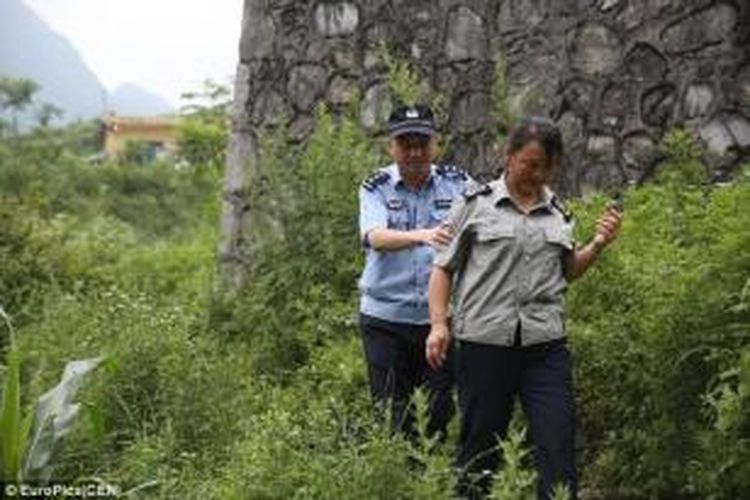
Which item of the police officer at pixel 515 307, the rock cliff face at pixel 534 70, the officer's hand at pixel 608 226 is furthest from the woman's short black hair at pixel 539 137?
the rock cliff face at pixel 534 70

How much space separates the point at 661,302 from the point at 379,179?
1239mm

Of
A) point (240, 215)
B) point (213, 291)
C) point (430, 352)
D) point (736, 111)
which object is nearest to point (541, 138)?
point (430, 352)

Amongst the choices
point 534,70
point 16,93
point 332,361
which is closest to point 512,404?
point 332,361

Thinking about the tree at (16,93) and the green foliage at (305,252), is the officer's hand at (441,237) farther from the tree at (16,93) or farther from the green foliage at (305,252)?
the tree at (16,93)

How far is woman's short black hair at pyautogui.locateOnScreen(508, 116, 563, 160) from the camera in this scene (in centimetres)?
440

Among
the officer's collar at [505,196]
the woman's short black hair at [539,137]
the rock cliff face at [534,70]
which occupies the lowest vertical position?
the officer's collar at [505,196]

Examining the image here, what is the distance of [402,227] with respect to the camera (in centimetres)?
512

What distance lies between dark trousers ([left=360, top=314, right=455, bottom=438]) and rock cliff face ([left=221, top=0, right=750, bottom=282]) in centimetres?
247

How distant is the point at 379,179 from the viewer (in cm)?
517

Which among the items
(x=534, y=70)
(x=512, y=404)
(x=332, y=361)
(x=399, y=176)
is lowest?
(x=332, y=361)

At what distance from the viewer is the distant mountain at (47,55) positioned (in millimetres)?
134875

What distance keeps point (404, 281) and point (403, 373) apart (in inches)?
14.9

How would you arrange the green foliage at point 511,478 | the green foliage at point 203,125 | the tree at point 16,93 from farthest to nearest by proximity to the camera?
1. the tree at point 16,93
2. the green foliage at point 203,125
3. the green foliage at point 511,478

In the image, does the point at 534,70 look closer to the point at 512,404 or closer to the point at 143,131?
the point at 512,404
